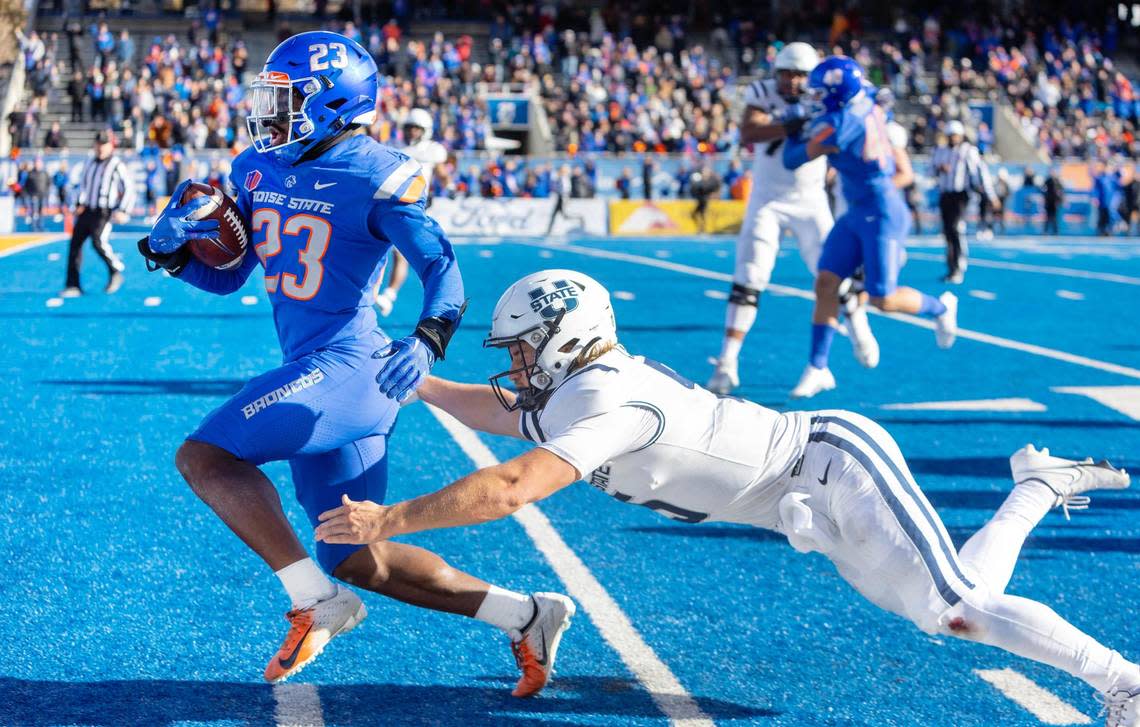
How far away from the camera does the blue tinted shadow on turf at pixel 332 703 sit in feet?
10.8

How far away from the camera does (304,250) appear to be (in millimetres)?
3664

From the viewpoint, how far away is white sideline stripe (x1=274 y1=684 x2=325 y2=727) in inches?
130

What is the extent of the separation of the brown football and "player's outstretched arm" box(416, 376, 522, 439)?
692 mm

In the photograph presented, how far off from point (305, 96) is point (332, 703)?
1694mm

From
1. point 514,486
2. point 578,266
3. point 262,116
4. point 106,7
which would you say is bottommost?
point 578,266

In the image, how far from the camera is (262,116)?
12.3 feet

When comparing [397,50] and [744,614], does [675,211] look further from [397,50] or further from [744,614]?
[744,614]

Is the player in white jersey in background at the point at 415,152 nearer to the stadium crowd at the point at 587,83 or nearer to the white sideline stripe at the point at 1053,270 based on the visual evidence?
the white sideline stripe at the point at 1053,270

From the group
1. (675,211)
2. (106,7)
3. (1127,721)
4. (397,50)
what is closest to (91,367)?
(1127,721)

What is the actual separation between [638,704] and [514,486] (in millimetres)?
896

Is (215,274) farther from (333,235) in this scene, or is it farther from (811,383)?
(811,383)

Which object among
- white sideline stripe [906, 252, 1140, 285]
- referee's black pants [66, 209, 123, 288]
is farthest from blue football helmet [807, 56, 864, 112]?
white sideline stripe [906, 252, 1140, 285]

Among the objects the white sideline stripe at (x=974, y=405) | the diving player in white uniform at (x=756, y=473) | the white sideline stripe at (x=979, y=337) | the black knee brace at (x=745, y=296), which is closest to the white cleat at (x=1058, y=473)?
the diving player in white uniform at (x=756, y=473)

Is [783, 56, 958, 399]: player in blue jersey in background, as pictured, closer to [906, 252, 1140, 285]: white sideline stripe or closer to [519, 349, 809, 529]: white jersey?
[519, 349, 809, 529]: white jersey
